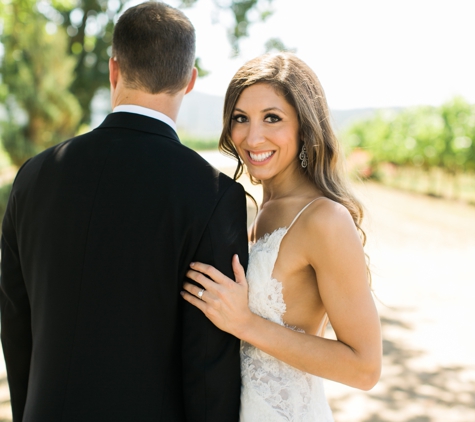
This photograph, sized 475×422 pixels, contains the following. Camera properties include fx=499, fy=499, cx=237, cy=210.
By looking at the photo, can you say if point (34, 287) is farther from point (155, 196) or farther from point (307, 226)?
point (307, 226)

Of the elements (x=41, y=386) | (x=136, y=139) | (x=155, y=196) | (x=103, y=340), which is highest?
(x=136, y=139)

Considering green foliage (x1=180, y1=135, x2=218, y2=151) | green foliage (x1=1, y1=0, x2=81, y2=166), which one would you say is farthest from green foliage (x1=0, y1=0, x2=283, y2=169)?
green foliage (x1=180, y1=135, x2=218, y2=151)

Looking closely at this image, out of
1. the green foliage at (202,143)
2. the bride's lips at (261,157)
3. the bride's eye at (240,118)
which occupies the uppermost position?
the bride's eye at (240,118)

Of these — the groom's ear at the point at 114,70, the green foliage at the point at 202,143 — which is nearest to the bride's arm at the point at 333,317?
the groom's ear at the point at 114,70

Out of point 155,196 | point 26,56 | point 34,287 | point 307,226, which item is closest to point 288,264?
point 307,226

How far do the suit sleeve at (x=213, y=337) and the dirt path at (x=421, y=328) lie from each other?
902 millimetres

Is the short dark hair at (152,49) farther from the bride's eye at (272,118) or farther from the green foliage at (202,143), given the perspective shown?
the green foliage at (202,143)

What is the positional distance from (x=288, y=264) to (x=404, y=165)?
63.5 ft

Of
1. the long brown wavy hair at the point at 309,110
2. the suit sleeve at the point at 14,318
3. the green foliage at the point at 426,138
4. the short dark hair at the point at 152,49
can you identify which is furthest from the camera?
the green foliage at the point at 426,138

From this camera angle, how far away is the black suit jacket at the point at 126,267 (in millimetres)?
1653

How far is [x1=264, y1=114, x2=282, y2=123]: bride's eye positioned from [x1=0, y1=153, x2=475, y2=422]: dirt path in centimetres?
58

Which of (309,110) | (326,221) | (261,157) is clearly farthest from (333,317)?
(309,110)

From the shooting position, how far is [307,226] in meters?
2.01

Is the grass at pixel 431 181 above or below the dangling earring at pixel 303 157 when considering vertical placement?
below
